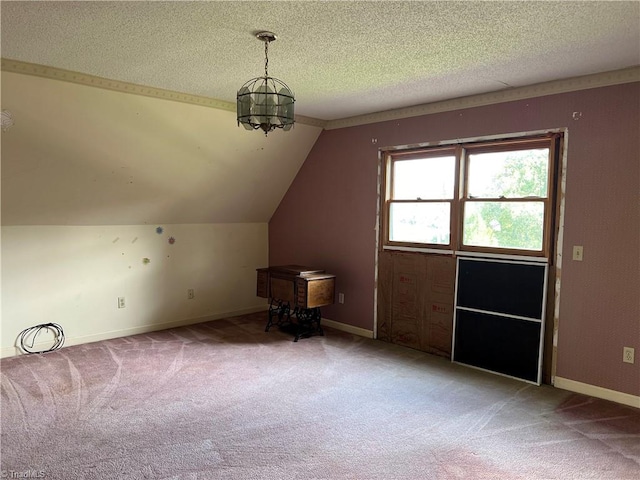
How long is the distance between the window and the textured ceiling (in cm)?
59

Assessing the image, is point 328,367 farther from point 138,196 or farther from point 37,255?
point 37,255

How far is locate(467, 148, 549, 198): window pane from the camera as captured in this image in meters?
3.59

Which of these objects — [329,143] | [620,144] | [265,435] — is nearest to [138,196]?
[329,143]

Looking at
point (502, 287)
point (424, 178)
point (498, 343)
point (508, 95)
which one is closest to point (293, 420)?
point (498, 343)

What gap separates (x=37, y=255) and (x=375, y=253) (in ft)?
10.7

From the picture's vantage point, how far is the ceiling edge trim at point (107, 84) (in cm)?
306

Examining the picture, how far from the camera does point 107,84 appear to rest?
11.3ft

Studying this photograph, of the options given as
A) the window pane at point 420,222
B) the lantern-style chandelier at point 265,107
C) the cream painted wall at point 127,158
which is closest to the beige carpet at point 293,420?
the window pane at point 420,222

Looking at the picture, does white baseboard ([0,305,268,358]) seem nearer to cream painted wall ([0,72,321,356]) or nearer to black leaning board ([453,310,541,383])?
cream painted wall ([0,72,321,356])

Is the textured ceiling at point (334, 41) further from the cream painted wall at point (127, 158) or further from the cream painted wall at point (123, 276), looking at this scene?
the cream painted wall at point (123, 276)

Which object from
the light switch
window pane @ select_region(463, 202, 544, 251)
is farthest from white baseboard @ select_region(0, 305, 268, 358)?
the light switch

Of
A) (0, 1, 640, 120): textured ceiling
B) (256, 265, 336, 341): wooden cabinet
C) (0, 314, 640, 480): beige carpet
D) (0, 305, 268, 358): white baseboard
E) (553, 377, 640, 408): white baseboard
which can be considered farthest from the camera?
(256, 265, 336, 341): wooden cabinet

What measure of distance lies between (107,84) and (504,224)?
3.37 metres

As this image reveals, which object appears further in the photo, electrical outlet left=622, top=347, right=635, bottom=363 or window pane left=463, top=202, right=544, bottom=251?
window pane left=463, top=202, right=544, bottom=251
